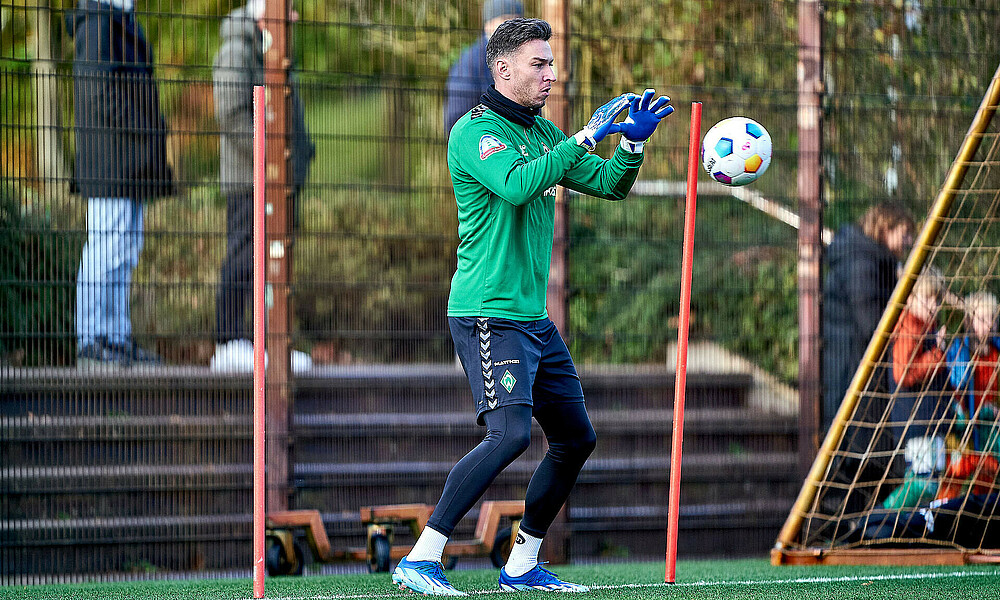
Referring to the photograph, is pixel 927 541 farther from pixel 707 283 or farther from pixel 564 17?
pixel 564 17

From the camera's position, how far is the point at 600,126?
3.77 m

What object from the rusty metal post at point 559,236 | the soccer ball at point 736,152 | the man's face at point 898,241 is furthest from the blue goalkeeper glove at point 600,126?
the man's face at point 898,241

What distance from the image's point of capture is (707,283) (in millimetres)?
6734

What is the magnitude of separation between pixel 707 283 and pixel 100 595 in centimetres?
A: 371

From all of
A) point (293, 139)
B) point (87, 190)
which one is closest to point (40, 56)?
point (87, 190)

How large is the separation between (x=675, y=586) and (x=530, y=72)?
192 centimetres

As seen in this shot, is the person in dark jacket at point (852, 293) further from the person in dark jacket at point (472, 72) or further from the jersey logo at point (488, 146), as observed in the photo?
the jersey logo at point (488, 146)

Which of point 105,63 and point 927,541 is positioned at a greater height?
point 105,63

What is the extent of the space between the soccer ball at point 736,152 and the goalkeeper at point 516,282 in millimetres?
435

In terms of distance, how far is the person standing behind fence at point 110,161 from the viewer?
233 inches

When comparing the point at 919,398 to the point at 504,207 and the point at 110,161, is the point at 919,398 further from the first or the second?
the point at 110,161

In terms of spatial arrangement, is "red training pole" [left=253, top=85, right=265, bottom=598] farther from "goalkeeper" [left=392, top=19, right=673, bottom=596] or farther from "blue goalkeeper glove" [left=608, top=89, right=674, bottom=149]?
"blue goalkeeper glove" [left=608, top=89, right=674, bottom=149]

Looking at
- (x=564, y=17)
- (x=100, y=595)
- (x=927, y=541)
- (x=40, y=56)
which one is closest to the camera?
(x=100, y=595)

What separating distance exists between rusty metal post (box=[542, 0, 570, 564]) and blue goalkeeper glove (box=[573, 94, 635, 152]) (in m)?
2.60
